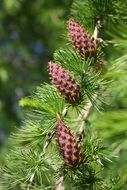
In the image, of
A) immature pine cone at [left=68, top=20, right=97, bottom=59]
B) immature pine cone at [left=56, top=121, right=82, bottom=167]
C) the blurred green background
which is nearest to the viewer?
immature pine cone at [left=56, top=121, right=82, bottom=167]

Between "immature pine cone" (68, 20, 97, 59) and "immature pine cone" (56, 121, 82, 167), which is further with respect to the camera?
"immature pine cone" (68, 20, 97, 59)

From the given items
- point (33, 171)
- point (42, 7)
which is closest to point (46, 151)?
point (33, 171)

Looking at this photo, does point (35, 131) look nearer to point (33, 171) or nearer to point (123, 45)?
point (33, 171)

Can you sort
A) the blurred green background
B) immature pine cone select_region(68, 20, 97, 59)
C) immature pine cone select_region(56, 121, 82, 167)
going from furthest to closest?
the blurred green background → immature pine cone select_region(68, 20, 97, 59) → immature pine cone select_region(56, 121, 82, 167)

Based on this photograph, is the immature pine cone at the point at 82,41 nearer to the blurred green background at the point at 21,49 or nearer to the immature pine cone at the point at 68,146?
the immature pine cone at the point at 68,146

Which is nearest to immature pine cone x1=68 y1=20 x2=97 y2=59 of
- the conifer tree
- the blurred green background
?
the conifer tree

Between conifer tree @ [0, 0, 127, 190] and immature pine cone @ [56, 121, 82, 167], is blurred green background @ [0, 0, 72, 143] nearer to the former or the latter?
conifer tree @ [0, 0, 127, 190]

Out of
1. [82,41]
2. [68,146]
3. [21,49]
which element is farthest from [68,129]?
[21,49]
